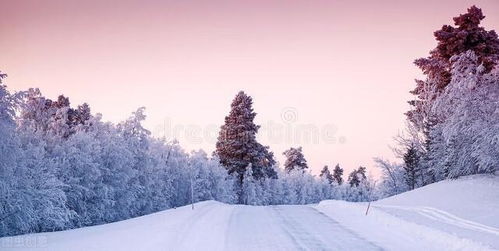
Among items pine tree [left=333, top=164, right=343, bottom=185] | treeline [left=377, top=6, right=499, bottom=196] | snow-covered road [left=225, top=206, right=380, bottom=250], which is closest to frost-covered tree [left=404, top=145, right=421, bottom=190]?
treeline [left=377, top=6, right=499, bottom=196]

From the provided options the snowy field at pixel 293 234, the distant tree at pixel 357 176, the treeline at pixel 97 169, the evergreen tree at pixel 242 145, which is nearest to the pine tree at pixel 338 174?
the distant tree at pixel 357 176

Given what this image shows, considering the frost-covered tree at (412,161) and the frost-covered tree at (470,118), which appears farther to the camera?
the frost-covered tree at (412,161)

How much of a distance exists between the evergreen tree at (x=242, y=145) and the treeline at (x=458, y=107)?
706 inches

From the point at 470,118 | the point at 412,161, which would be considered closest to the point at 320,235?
the point at 470,118

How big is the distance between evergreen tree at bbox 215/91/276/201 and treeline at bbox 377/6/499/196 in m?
17.9

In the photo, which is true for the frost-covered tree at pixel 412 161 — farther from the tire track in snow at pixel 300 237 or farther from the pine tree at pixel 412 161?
the tire track in snow at pixel 300 237

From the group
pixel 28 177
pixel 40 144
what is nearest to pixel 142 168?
pixel 40 144

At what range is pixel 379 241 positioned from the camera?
46.4ft

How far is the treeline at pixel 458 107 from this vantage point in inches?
1164

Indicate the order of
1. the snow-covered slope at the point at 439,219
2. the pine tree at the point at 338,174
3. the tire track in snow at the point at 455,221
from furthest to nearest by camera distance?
the pine tree at the point at 338,174 → the tire track in snow at the point at 455,221 → the snow-covered slope at the point at 439,219

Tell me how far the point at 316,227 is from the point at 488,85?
63.7 ft

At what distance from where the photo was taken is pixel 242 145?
5912cm

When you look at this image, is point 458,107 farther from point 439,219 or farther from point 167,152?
point 167,152

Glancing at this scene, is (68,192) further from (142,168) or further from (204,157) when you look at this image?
(204,157)
